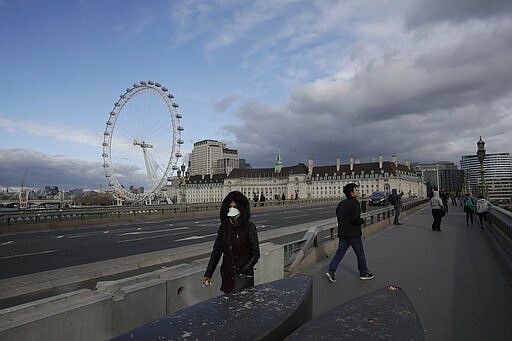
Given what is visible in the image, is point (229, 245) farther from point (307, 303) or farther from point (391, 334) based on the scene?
point (391, 334)

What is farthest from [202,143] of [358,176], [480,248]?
[480,248]

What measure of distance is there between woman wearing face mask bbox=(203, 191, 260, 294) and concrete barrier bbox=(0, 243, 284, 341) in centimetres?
42

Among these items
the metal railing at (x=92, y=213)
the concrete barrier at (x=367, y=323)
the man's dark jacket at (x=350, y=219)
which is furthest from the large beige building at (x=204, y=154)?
the concrete barrier at (x=367, y=323)

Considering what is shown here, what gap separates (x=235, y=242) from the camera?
176 inches

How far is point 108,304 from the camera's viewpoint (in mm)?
3463

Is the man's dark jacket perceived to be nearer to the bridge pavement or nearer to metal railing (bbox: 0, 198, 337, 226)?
the bridge pavement

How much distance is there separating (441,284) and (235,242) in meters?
4.82

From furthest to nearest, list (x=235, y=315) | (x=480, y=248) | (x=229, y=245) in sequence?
(x=480, y=248)
(x=229, y=245)
(x=235, y=315)

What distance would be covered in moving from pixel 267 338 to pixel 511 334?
3960 mm

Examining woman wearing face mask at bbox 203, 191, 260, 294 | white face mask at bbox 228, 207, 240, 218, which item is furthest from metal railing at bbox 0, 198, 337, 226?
white face mask at bbox 228, 207, 240, 218

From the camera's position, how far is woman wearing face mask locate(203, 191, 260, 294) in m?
4.40

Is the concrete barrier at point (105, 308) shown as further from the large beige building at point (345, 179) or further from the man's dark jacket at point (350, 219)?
the large beige building at point (345, 179)

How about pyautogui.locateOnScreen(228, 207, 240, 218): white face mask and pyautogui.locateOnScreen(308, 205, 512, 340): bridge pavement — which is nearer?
pyautogui.locateOnScreen(228, 207, 240, 218): white face mask

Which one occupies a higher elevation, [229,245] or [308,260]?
[229,245]
